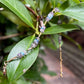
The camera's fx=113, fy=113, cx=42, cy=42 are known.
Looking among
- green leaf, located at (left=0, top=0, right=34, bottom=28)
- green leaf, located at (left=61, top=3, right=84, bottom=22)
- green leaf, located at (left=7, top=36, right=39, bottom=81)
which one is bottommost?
green leaf, located at (left=7, top=36, right=39, bottom=81)

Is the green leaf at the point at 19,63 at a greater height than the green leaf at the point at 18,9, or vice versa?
the green leaf at the point at 18,9

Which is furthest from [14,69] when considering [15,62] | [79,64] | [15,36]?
[79,64]

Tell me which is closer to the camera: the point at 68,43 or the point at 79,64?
the point at 79,64

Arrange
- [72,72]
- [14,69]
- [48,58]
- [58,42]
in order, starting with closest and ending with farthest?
[14,69] < [58,42] < [72,72] < [48,58]

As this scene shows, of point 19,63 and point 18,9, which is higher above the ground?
point 18,9

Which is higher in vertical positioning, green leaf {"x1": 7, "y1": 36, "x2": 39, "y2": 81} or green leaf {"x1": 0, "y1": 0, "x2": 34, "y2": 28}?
Result: green leaf {"x1": 0, "y1": 0, "x2": 34, "y2": 28}

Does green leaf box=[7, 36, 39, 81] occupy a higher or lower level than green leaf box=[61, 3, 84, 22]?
lower

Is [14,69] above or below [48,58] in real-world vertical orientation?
above

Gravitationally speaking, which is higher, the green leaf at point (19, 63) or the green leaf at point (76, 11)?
the green leaf at point (76, 11)

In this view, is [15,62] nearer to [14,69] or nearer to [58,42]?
[14,69]

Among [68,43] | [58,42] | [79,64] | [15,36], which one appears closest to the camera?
[58,42]

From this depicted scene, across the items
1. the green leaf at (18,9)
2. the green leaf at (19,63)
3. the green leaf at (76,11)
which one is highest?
the green leaf at (18,9)
